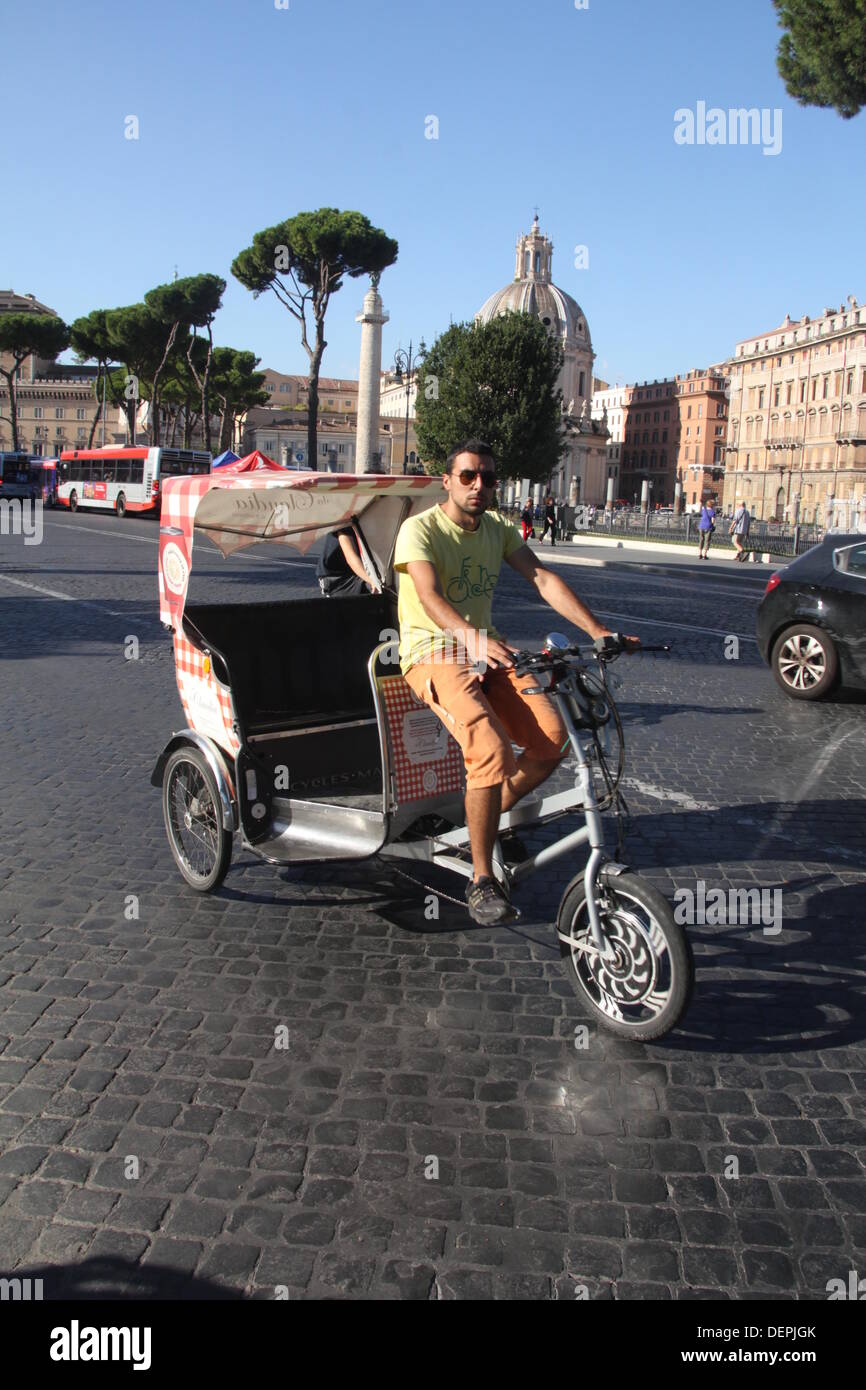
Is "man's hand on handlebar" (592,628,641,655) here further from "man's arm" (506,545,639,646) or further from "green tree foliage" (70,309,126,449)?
"green tree foliage" (70,309,126,449)

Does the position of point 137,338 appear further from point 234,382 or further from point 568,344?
point 568,344

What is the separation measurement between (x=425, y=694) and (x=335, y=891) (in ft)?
4.31

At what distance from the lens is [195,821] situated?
15.6 feet

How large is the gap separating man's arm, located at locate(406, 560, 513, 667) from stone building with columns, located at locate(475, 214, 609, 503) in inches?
4866

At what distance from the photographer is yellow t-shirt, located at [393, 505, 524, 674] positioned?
379 centimetres

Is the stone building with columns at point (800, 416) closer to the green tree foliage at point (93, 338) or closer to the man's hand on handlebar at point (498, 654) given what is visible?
the green tree foliage at point (93, 338)

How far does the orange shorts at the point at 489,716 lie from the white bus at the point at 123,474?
3758 cm

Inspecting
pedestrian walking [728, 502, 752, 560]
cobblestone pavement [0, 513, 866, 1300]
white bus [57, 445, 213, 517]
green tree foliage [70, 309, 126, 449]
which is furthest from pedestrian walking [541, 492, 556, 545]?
green tree foliage [70, 309, 126, 449]

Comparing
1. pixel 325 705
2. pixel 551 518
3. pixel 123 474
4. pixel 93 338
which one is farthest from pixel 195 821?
pixel 93 338

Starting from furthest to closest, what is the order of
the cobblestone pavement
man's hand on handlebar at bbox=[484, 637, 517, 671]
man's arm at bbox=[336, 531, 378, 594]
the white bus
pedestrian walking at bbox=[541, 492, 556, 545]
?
the white bus → pedestrian walking at bbox=[541, 492, 556, 545] → man's arm at bbox=[336, 531, 378, 594] → man's hand on handlebar at bbox=[484, 637, 517, 671] → the cobblestone pavement

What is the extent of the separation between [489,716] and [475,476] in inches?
32.0

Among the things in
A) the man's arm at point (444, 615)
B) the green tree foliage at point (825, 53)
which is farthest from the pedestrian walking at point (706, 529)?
the man's arm at point (444, 615)

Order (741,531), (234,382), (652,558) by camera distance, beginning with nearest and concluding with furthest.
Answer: (652,558), (741,531), (234,382)
